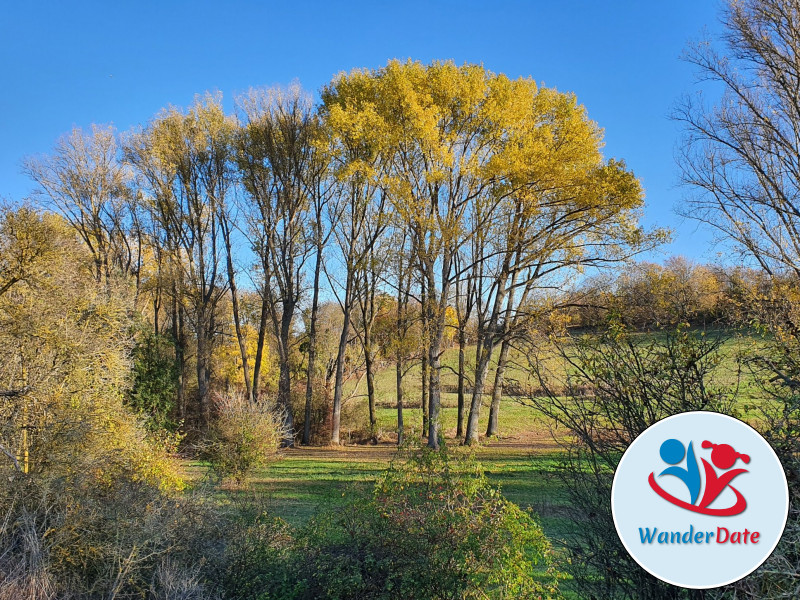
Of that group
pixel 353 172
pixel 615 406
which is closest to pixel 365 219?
pixel 353 172

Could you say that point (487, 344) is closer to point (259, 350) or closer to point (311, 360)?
point (311, 360)

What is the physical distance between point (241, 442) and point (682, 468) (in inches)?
505

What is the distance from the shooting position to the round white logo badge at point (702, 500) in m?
2.17

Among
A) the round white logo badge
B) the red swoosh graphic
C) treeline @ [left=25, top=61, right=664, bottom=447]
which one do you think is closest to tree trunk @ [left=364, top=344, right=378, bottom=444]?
treeline @ [left=25, top=61, right=664, bottom=447]

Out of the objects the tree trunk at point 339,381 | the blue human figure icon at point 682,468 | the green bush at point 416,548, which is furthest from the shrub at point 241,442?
the blue human figure icon at point 682,468

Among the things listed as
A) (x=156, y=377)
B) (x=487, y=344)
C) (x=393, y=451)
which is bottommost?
(x=393, y=451)

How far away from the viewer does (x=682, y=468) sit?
7.41 ft

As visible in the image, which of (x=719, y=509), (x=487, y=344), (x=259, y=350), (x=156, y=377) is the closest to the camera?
(x=719, y=509)

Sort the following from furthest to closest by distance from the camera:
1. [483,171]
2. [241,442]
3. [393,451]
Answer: [483,171], [241,442], [393,451]

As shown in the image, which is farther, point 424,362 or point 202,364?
point 202,364

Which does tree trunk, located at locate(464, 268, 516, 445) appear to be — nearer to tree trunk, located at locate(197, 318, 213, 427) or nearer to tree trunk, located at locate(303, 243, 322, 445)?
tree trunk, located at locate(303, 243, 322, 445)

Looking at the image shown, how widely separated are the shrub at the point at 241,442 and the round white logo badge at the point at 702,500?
478 inches

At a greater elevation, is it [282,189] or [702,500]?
[282,189]

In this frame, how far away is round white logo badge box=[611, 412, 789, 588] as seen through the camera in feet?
7.11
